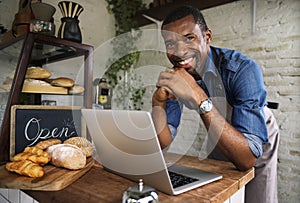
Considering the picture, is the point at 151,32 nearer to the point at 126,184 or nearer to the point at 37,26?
the point at 37,26

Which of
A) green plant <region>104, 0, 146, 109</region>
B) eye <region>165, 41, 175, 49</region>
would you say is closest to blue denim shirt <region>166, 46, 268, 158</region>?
eye <region>165, 41, 175, 49</region>

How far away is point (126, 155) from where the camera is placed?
0.64 metres

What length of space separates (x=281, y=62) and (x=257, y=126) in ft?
4.00

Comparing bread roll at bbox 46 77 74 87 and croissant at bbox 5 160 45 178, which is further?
bread roll at bbox 46 77 74 87

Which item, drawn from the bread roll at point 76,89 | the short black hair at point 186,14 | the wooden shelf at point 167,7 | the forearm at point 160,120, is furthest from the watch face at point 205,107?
the wooden shelf at point 167,7

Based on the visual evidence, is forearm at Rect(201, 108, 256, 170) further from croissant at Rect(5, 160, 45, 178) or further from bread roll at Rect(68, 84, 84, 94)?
bread roll at Rect(68, 84, 84, 94)

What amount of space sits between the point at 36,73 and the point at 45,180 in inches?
23.7

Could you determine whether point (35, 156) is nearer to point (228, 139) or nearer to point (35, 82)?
point (35, 82)

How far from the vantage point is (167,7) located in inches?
90.4

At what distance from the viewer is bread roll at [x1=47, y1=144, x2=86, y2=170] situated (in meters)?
0.73

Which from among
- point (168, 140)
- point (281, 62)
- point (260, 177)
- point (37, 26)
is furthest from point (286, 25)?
point (37, 26)

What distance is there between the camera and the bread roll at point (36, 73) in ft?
3.34

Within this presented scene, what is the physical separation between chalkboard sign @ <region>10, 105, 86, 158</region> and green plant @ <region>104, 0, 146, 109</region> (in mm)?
1441

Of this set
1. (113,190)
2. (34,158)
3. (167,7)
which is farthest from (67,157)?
(167,7)
